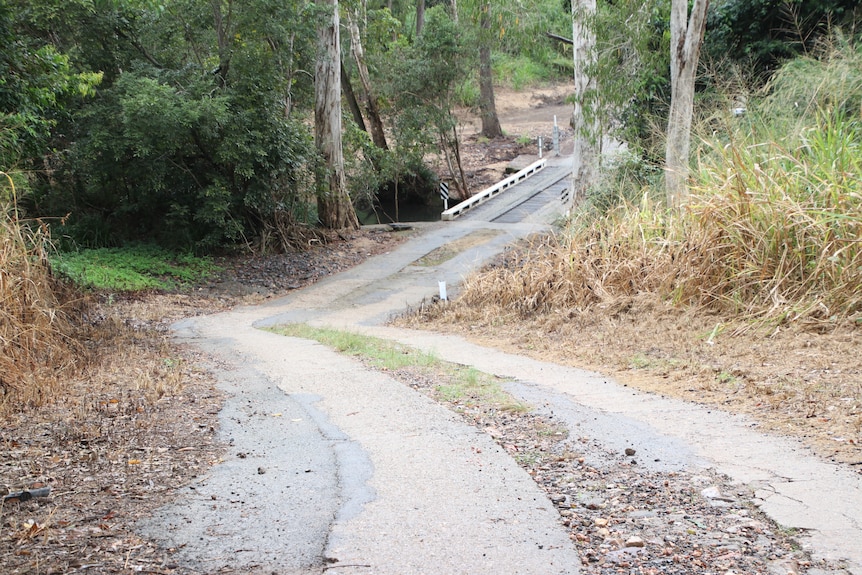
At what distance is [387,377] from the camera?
8.09 metres

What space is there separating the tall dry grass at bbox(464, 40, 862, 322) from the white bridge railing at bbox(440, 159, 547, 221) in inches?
610

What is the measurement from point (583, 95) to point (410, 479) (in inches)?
522

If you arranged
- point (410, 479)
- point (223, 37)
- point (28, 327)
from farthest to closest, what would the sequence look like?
point (223, 37)
point (28, 327)
point (410, 479)

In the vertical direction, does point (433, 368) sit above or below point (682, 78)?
below

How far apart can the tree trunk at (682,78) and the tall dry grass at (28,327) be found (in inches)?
353

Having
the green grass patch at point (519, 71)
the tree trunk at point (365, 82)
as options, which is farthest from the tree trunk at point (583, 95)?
the green grass patch at point (519, 71)

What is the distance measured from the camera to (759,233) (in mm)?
9719

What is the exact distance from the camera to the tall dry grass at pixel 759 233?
902 centimetres

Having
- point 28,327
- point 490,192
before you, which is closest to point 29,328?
point 28,327

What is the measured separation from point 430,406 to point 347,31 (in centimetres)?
2514

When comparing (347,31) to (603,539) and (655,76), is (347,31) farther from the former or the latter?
(603,539)

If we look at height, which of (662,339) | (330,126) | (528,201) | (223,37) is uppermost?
(223,37)

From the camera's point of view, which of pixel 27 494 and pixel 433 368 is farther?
pixel 433 368

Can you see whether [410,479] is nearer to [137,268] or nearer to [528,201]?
[137,268]
